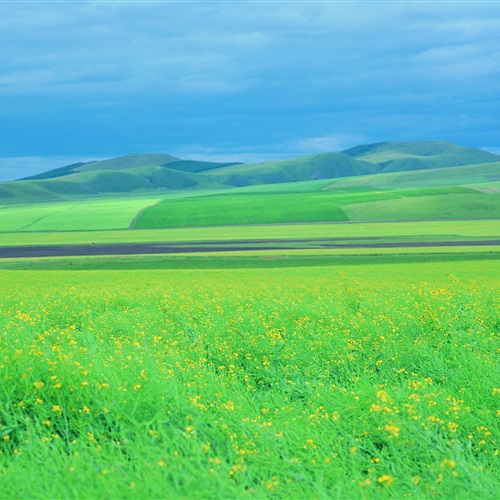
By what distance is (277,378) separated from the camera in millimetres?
13789

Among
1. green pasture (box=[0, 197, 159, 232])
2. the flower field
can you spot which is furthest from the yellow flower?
green pasture (box=[0, 197, 159, 232])

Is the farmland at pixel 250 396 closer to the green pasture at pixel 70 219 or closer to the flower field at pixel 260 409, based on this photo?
the flower field at pixel 260 409

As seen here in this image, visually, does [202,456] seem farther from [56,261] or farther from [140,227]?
[140,227]

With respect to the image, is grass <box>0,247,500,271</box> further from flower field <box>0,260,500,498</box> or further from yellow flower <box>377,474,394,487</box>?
yellow flower <box>377,474,394,487</box>

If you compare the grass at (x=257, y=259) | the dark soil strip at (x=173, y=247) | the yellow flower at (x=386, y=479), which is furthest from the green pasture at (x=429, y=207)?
the yellow flower at (x=386, y=479)

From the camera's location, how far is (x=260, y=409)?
11.7 meters

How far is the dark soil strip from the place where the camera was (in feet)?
244

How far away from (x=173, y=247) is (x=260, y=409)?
7121 centimetres

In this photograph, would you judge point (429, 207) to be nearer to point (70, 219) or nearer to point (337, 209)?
point (337, 209)

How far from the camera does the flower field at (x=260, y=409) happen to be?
7.97 m

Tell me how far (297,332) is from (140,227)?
120681 millimetres

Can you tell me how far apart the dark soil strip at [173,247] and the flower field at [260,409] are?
57.2 meters

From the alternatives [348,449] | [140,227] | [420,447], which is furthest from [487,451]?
[140,227]

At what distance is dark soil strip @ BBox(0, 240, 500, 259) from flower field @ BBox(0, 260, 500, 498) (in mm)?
57242
